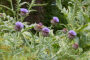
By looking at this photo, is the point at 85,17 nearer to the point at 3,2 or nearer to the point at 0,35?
the point at 0,35

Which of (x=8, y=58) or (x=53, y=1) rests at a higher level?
(x=8, y=58)

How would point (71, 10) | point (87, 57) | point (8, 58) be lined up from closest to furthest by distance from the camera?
point (8, 58) < point (87, 57) < point (71, 10)

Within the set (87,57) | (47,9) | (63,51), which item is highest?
(63,51)

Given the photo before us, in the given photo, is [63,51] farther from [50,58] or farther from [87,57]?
[87,57]

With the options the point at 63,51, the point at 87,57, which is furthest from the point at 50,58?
the point at 87,57

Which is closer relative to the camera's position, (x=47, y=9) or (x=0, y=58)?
(x=0, y=58)

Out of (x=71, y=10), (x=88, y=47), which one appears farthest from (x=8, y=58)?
(x=71, y=10)

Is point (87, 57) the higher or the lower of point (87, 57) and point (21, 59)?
the lower

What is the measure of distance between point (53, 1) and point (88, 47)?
114 inches

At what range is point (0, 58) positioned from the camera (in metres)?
2.09

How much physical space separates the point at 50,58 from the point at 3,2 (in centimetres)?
333

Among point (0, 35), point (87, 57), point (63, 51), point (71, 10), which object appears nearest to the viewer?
point (63, 51)

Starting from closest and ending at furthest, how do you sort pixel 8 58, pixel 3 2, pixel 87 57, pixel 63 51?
pixel 8 58 < pixel 63 51 < pixel 87 57 < pixel 3 2

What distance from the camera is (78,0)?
4266 mm
